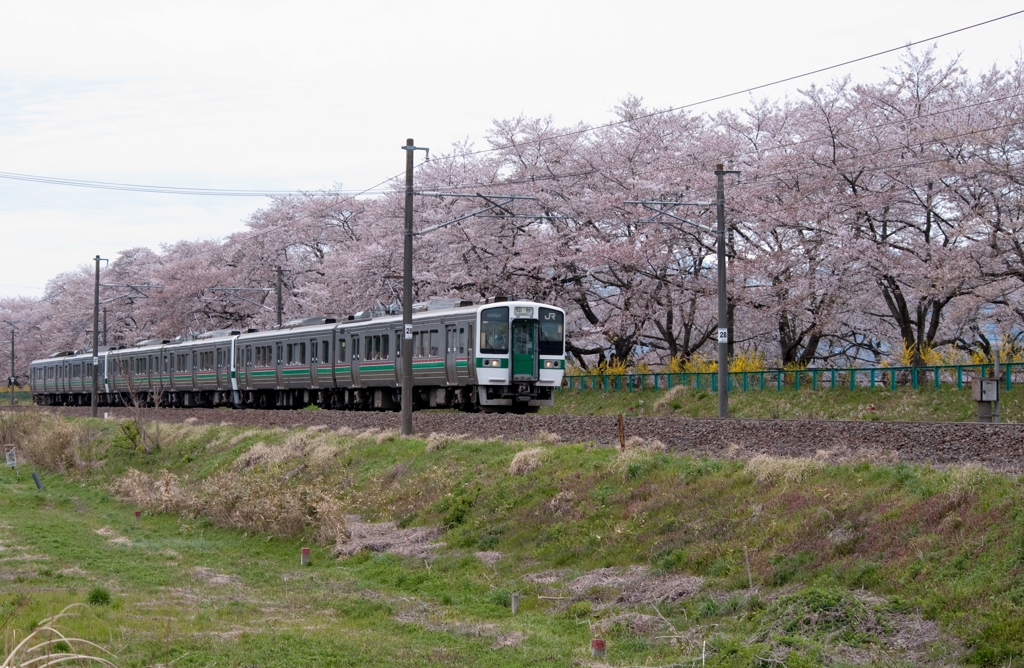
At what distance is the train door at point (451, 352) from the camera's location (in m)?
25.5

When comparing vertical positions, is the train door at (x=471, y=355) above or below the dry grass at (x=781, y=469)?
above

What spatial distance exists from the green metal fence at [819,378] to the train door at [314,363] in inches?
310

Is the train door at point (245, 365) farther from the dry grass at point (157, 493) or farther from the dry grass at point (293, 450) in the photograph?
the dry grass at point (293, 450)

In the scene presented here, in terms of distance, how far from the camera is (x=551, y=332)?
25953 mm

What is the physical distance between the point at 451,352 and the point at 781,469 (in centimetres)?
1539

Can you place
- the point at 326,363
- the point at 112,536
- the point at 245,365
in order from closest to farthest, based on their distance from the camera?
1. the point at 112,536
2. the point at 326,363
3. the point at 245,365

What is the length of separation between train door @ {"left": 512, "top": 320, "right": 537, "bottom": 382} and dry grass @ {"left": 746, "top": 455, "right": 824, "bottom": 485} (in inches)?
557

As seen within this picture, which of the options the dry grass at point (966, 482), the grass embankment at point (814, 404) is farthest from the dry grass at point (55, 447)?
the dry grass at point (966, 482)

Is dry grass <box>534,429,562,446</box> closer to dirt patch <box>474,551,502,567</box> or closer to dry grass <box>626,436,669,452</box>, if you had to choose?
dry grass <box>626,436,669,452</box>

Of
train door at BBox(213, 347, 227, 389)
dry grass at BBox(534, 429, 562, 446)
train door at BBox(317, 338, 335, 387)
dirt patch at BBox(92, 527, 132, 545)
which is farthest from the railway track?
train door at BBox(213, 347, 227, 389)

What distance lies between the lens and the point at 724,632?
824 centimetres

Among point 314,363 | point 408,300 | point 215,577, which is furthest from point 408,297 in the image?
point 314,363

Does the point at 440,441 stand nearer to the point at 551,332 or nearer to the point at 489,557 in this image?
the point at 489,557

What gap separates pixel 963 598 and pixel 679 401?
19.6 m
